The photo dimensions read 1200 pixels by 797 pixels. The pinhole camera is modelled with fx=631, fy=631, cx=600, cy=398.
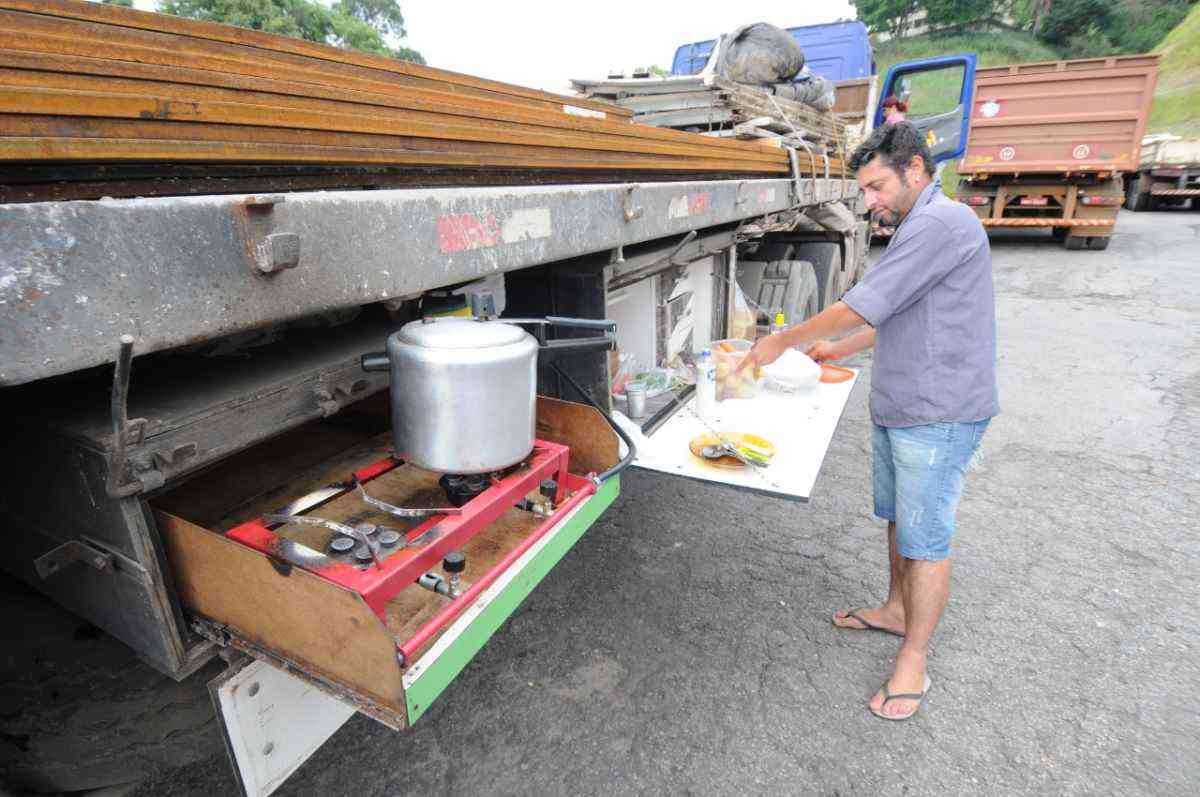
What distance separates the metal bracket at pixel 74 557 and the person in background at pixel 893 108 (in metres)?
6.37

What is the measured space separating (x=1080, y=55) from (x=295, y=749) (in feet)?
152

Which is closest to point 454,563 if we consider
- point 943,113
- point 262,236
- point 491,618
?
point 491,618

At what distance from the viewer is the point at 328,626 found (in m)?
0.94

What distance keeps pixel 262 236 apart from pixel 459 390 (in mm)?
445

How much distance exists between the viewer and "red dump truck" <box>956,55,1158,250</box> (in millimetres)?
9141

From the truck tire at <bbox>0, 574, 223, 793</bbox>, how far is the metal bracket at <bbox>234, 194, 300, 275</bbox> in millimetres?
1168

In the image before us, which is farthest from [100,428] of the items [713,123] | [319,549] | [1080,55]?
[1080,55]

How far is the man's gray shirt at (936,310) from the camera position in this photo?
71.6 inches

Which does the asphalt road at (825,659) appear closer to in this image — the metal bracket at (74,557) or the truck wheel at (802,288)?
the metal bracket at (74,557)

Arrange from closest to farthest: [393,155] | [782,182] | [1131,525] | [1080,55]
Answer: [393,155] → [1131,525] → [782,182] → [1080,55]

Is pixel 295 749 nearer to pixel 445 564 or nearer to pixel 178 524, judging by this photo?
pixel 445 564

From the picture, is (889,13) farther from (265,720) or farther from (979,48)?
(265,720)

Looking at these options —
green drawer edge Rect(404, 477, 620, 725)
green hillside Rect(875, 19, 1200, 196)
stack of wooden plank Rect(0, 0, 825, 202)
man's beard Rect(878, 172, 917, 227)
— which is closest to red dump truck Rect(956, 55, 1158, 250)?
green hillside Rect(875, 19, 1200, 196)

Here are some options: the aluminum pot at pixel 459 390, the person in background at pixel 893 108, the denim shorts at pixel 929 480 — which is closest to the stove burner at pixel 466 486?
the aluminum pot at pixel 459 390
